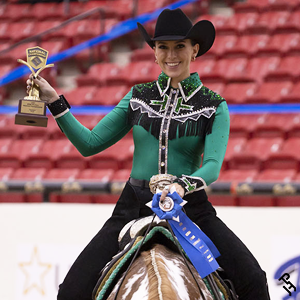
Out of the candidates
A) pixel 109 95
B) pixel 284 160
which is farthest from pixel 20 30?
pixel 284 160

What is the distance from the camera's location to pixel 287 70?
7508 millimetres

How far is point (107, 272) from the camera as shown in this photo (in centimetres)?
236

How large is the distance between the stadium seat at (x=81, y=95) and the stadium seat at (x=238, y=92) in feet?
5.67

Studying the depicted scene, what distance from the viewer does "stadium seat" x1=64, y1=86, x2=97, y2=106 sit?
813 centimetres

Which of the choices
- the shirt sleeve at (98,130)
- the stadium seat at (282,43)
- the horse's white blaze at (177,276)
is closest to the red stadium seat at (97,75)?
the stadium seat at (282,43)

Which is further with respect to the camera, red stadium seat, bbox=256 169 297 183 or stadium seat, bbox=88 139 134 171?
stadium seat, bbox=88 139 134 171

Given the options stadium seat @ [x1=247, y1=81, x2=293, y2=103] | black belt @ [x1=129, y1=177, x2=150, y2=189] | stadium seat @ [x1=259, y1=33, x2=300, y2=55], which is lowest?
black belt @ [x1=129, y1=177, x2=150, y2=189]

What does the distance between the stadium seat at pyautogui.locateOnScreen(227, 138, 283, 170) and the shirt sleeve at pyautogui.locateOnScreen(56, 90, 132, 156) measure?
12.2 ft

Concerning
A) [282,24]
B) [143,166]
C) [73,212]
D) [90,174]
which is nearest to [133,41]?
[282,24]

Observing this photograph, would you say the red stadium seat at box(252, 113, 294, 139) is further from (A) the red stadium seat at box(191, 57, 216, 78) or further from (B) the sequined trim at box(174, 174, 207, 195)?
(B) the sequined trim at box(174, 174, 207, 195)

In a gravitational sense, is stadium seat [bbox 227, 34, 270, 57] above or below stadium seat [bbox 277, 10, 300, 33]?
below

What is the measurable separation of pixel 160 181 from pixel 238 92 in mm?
5239

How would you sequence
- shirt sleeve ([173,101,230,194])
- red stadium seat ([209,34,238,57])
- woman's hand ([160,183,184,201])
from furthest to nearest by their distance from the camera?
red stadium seat ([209,34,238,57]) < shirt sleeve ([173,101,230,194]) < woman's hand ([160,183,184,201])

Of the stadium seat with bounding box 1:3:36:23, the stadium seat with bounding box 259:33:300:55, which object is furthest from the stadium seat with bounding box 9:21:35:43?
the stadium seat with bounding box 259:33:300:55
